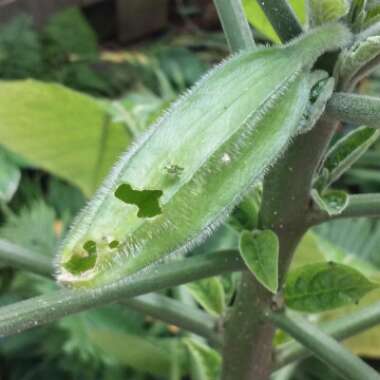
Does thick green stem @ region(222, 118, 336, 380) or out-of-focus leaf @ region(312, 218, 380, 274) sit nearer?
thick green stem @ region(222, 118, 336, 380)

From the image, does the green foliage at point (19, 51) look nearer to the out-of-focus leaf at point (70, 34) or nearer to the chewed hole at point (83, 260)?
the out-of-focus leaf at point (70, 34)

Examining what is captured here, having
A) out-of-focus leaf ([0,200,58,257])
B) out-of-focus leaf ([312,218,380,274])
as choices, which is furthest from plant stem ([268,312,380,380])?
out-of-focus leaf ([312,218,380,274])

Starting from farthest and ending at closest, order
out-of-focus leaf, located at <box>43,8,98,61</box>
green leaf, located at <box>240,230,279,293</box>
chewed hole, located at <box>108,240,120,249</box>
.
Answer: out-of-focus leaf, located at <box>43,8,98,61</box> < green leaf, located at <box>240,230,279,293</box> < chewed hole, located at <box>108,240,120,249</box>

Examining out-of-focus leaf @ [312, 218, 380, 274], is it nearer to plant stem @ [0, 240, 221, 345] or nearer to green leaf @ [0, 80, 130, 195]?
green leaf @ [0, 80, 130, 195]

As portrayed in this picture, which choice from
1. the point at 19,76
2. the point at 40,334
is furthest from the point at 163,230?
the point at 19,76

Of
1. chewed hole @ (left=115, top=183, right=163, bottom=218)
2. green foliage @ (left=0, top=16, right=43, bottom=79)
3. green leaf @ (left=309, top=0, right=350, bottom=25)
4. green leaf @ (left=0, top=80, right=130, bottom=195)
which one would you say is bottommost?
green foliage @ (left=0, top=16, right=43, bottom=79)
